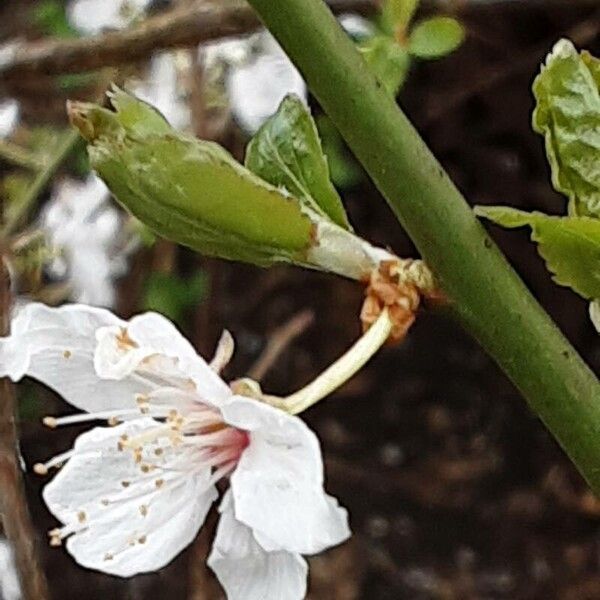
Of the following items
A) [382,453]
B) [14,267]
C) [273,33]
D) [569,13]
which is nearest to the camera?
[273,33]

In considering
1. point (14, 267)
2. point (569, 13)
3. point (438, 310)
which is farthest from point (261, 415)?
point (569, 13)

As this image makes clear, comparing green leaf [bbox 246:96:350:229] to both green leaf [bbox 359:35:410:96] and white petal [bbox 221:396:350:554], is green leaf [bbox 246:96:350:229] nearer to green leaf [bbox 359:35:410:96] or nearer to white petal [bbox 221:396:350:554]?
white petal [bbox 221:396:350:554]

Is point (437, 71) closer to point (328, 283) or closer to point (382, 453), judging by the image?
point (328, 283)

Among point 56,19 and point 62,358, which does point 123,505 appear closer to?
point 62,358

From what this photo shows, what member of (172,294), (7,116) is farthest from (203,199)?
(172,294)

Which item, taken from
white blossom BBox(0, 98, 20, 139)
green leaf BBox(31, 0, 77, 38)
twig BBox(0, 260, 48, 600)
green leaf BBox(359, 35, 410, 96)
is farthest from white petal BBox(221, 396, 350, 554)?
green leaf BBox(31, 0, 77, 38)
